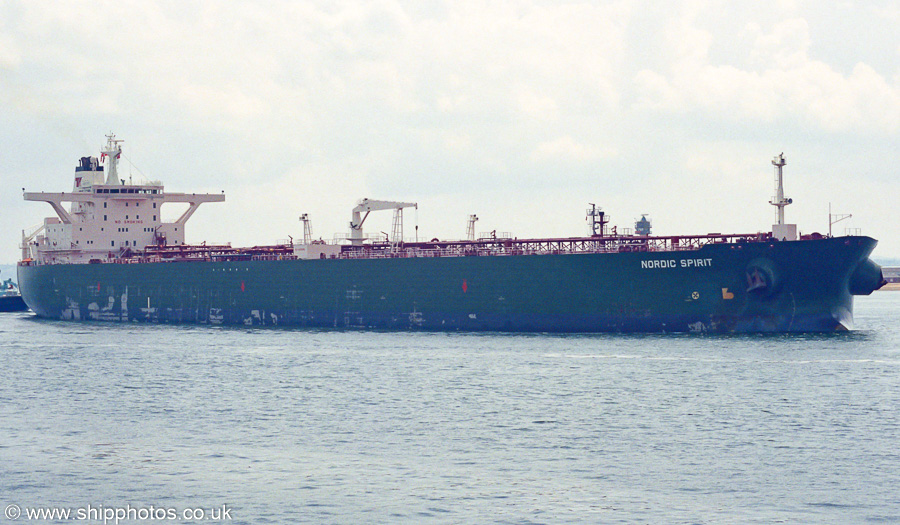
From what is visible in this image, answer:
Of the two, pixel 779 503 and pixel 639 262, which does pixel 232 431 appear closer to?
pixel 779 503

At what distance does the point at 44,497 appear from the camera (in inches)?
722

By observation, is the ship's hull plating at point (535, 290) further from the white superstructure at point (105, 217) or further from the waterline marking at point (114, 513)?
the waterline marking at point (114, 513)

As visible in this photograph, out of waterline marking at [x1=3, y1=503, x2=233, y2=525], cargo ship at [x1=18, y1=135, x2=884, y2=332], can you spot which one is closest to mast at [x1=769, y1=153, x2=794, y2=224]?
cargo ship at [x1=18, y1=135, x2=884, y2=332]

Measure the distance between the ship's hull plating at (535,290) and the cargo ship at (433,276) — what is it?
0.06 metres

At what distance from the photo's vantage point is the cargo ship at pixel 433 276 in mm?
40250

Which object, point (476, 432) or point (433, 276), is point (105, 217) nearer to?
point (433, 276)

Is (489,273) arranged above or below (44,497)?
above

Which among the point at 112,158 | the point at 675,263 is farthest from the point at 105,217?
the point at 675,263

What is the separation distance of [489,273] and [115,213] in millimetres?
30256

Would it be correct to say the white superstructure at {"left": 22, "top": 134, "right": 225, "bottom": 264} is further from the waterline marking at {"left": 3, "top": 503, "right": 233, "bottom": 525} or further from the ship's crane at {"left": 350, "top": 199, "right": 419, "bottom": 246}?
the waterline marking at {"left": 3, "top": 503, "right": 233, "bottom": 525}

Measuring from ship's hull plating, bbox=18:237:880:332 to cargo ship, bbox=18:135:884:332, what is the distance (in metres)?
0.06

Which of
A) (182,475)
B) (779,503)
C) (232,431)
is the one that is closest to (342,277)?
(232,431)

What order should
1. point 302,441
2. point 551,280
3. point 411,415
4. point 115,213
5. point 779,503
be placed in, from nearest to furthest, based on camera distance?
point 779,503
point 302,441
point 411,415
point 551,280
point 115,213

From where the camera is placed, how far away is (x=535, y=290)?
44.6m
